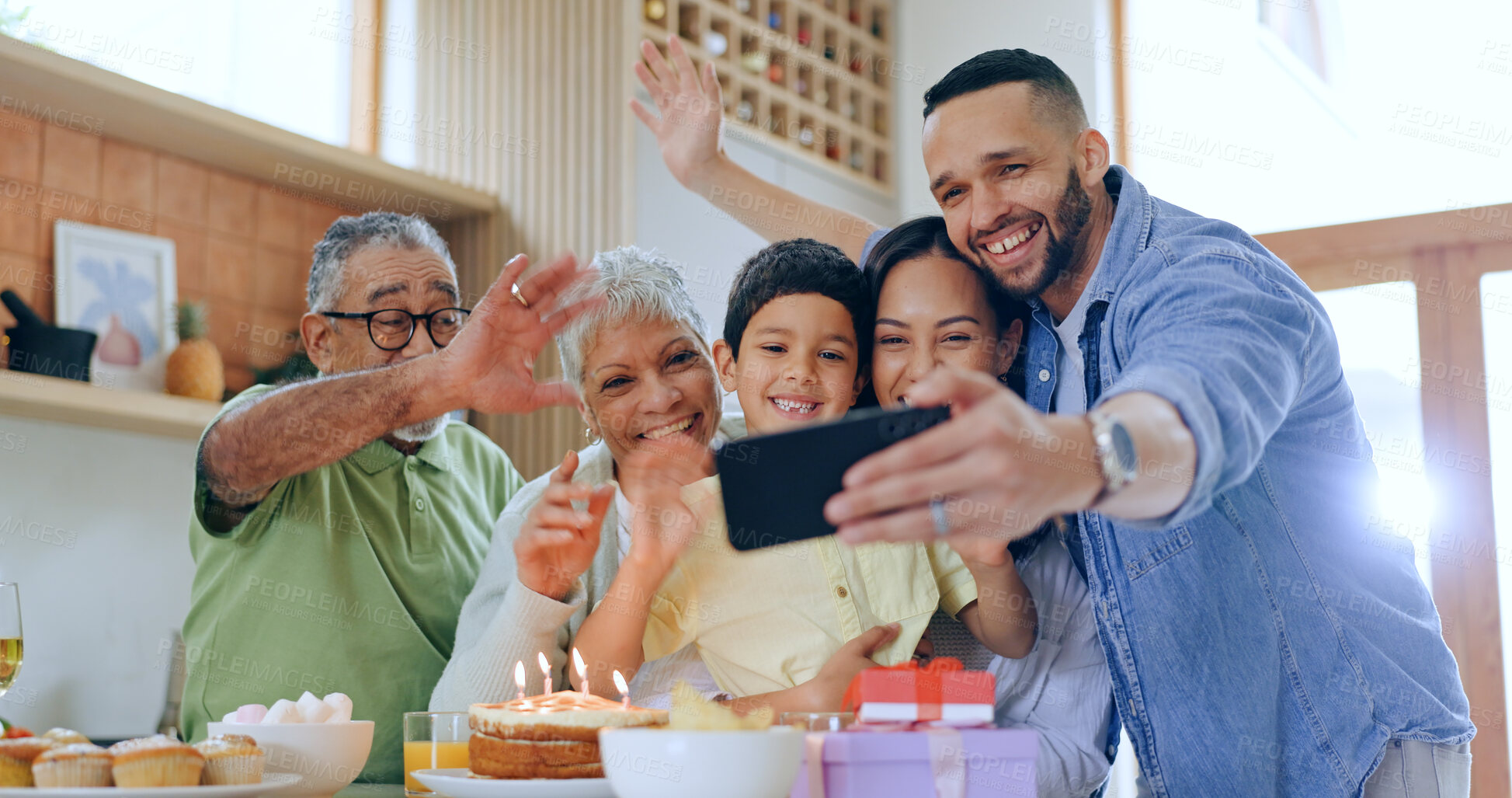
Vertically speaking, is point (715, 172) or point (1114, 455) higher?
point (715, 172)

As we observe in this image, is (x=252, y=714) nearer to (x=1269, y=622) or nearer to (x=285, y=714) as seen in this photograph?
(x=285, y=714)

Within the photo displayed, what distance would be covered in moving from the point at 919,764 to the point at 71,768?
67 cm

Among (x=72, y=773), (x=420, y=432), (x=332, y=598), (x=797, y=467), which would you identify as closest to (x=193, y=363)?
(x=420, y=432)

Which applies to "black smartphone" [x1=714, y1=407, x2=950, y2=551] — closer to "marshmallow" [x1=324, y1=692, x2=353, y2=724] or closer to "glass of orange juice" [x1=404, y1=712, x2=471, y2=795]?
"glass of orange juice" [x1=404, y1=712, x2=471, y2=795]

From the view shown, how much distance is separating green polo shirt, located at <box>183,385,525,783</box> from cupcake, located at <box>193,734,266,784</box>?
72 centimetres

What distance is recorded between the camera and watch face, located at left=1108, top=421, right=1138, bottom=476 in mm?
792

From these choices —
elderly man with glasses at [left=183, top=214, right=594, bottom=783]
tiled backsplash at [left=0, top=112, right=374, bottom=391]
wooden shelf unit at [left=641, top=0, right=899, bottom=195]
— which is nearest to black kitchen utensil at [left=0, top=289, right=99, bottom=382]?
tiled backsplash at [left=0, top=112, right=374, bottom=391]

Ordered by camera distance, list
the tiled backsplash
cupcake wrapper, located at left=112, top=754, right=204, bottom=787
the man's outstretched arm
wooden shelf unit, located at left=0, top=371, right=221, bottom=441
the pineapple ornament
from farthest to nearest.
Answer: the pineapple ornament → the tiled backsplash → wooden shelf unit, located at left=0, top=371, right=221, bottom=441 → the man's outstretched arm → cupcake wrapper, located at left=112, top=754, right=204, bottom=787

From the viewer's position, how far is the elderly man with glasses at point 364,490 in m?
1.61

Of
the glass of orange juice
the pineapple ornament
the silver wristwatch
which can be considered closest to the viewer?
the silver wristwatch

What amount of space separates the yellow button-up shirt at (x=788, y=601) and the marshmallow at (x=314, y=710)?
38 cm

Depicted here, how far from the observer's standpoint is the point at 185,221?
2.80 meters

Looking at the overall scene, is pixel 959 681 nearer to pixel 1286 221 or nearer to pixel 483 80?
pixel 483 80

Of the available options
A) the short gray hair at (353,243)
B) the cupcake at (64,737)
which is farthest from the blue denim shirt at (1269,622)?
the short gray hair at (353,243)
